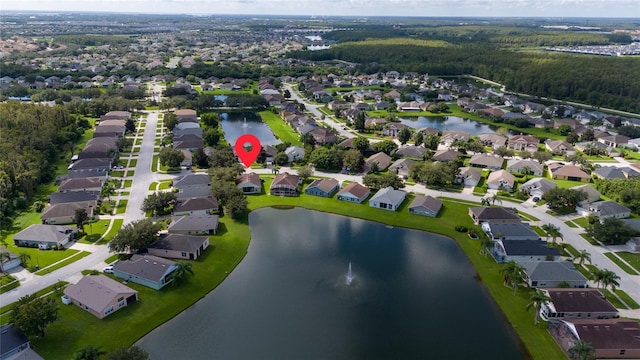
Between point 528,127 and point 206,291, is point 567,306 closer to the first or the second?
point 206,291

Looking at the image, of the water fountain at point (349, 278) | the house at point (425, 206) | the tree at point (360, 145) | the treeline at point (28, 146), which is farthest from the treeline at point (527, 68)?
the treeline at point (28, 146)

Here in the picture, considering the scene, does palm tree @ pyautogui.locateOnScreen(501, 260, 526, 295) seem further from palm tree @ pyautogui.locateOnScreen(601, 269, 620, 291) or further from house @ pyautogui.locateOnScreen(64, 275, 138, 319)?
Result: house @ pyautogui.locateOnScreen(64, 275, 138, 319)

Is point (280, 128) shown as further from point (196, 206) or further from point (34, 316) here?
point (34, 316)

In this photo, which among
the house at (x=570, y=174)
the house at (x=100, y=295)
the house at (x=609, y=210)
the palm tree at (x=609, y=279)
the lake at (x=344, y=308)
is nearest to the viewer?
the lake at (x=344, y=308)

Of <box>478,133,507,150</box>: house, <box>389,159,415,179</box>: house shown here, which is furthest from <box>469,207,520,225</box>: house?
<box>478,133,507,150</box>: house

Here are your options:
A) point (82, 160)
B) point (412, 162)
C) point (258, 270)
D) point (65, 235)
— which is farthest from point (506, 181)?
point (82, 160)

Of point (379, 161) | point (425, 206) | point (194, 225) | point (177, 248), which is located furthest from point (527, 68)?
point (177, 248)

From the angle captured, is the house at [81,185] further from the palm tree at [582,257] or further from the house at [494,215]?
the palm tree at [582,257]
